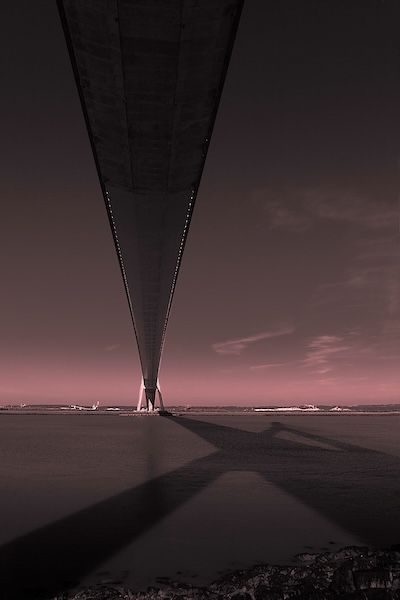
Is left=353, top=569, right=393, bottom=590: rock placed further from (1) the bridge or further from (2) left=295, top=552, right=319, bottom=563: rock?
(1) the bridge

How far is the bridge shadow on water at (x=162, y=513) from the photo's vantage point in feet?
27.2

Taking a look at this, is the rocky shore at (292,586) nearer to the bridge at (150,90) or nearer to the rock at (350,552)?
the rock at (350,552)

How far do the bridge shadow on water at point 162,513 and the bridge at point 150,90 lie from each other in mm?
10239

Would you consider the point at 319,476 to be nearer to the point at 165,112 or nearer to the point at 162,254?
the point at 162,254

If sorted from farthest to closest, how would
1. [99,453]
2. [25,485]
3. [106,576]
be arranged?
1. [99,453]
2. [25,485]
3. [106,576]

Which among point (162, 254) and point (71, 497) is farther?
point (162, 254)

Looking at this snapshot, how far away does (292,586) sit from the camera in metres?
7.19

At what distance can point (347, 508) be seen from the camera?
1397 centimetres

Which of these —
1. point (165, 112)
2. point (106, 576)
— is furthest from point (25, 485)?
point (165, 112)

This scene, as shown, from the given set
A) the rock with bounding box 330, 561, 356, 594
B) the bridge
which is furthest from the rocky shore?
the bridge

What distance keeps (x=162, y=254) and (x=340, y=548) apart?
1756cm

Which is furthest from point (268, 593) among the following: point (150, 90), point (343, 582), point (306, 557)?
point (150, 90)

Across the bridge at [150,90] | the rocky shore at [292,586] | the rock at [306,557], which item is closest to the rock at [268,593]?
the rocky shore at [292,586]

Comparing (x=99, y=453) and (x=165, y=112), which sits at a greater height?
(x=165, y=112)
